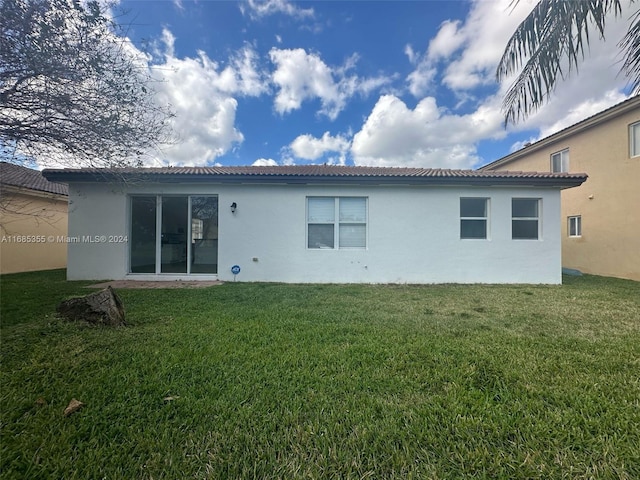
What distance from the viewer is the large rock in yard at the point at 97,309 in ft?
13.0

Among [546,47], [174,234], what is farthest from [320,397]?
[174,234]

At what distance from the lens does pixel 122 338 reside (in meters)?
3.54

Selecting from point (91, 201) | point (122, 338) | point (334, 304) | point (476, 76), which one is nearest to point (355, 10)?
point (476, 76)

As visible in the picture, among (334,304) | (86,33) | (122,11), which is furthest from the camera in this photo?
(334,304)

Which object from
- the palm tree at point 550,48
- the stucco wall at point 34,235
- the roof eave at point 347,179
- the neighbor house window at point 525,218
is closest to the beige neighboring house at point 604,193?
the roof eave at point 347,179

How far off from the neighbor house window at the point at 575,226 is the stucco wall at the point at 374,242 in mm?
4743

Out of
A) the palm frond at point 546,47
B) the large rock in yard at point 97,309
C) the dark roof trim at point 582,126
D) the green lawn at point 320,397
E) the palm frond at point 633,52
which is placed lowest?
the green lawn at point 320,397

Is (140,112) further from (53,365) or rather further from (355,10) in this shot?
(355,10)

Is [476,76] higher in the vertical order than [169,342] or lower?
higher

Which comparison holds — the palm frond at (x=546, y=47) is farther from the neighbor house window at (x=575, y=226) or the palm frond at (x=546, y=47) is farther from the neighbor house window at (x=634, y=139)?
the neighbor house window at (x=575, y=226)

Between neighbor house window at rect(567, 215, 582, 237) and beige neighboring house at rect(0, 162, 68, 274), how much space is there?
20733mm

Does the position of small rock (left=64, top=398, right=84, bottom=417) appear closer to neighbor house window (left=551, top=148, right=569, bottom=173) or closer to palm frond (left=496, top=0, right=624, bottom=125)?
palm frond (left=496, top=0, right=624, bottom=125)

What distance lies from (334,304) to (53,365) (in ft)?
13.9

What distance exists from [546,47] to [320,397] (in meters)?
7.20
